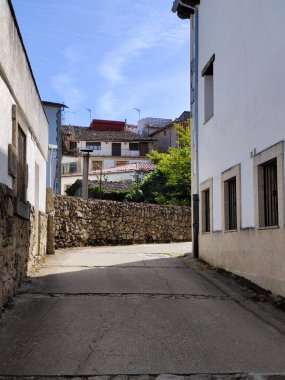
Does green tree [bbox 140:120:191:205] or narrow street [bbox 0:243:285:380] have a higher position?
green tree [bbox 140:120:191:205]

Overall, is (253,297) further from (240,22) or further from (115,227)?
(115,227)

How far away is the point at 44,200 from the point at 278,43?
8839mm

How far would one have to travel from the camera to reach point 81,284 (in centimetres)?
997

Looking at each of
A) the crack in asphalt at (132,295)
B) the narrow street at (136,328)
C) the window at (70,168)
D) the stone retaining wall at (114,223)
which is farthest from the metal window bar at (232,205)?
the window at (70,168)

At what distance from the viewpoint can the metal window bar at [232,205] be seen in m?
11.7

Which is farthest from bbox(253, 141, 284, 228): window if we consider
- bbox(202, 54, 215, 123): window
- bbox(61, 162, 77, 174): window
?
bbox(61, 162, 77, 174): window

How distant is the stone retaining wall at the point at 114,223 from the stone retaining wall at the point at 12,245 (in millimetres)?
6991

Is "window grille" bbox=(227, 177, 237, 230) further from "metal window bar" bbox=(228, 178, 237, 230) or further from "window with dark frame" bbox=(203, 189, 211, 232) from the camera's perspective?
"window with dark frame" bbox=(203, 189, 211, 232)

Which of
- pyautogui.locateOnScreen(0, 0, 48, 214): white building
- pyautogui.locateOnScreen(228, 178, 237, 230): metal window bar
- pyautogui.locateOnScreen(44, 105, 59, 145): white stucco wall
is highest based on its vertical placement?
pyautogui.locateOnScreen(44, 105, 59, 145): white stucco wall

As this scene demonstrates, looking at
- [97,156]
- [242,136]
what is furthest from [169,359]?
[97,156]

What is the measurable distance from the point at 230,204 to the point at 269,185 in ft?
8.78

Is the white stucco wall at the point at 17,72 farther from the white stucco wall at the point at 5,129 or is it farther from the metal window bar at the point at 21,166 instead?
the metal window bar at the point at 21,166

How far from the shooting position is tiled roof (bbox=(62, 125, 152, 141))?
6262cm

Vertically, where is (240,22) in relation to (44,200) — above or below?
above
